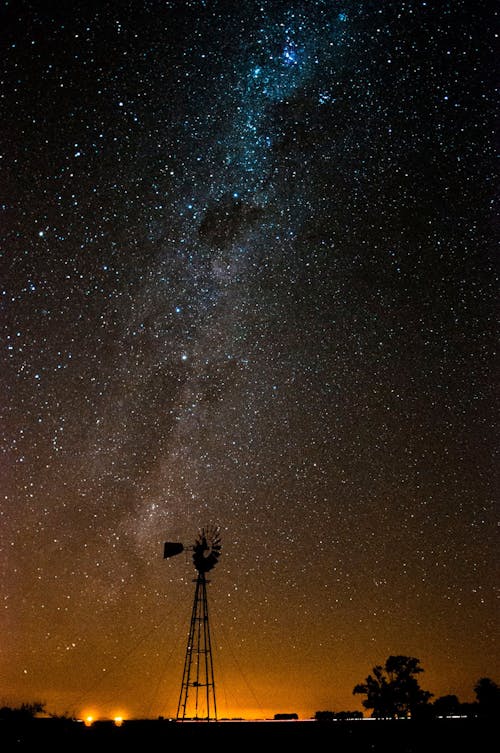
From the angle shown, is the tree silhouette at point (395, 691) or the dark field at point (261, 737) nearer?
the dark field at point (261, 737)

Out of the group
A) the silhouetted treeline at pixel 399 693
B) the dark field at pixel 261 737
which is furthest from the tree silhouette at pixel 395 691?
the dark field at pixel 261 737

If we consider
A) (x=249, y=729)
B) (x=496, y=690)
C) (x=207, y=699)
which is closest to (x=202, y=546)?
(x=207, y=699)

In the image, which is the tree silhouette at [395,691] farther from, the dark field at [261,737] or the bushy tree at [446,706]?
the dark field at [261,737]

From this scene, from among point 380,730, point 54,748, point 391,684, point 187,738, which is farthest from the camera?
point 391,684

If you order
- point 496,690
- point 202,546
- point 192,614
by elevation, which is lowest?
point 496,690

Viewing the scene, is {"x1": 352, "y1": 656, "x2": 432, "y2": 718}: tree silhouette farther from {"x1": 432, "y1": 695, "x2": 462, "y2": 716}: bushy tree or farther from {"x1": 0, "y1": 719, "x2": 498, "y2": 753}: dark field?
{"x1": 0, "y1": 719, "x2": 498, "y2": 753}: dark field

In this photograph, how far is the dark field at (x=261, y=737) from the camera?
47.3 feet

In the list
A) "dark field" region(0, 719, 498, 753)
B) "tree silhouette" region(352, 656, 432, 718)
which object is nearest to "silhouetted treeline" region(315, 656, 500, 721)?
"tree silhouette" region(352, 656, 432, 718)

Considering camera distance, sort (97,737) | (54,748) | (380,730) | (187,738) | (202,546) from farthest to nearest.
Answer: (202,546) → (380,730) → (187,738) → (97,737) → (54,748)

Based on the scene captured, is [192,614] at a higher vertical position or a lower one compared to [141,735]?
higher

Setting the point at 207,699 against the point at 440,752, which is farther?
the point at 207,699

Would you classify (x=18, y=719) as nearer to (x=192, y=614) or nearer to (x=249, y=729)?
(x=249, y=729)

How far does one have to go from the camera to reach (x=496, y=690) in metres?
41.1

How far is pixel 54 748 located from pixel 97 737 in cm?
140
